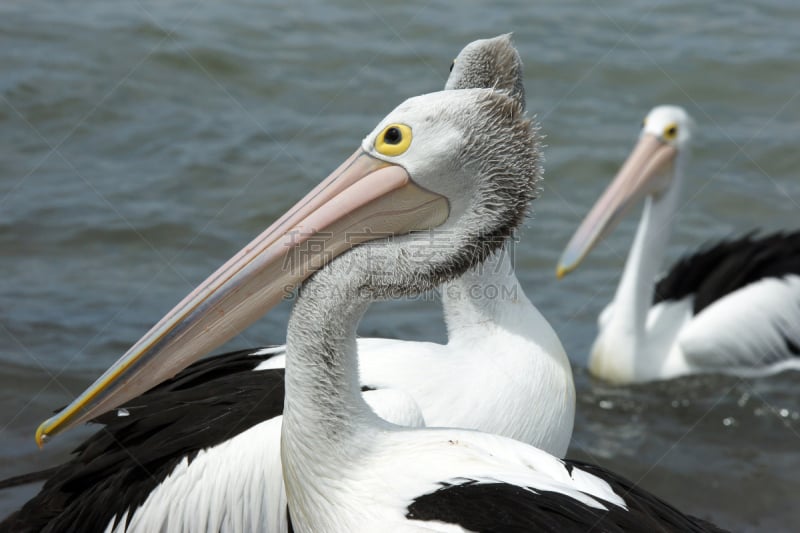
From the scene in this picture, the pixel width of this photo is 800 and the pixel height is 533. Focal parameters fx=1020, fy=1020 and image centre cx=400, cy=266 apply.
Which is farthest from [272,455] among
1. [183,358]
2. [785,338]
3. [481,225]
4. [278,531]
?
[785,338]

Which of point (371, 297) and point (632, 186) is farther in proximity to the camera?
point (632, 186)

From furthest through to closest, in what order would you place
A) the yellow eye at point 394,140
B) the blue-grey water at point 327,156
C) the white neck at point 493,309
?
1. the blue-grey water at point 327,156
2. the white neck at point 493,309
3. the yellow eye at point 394,140

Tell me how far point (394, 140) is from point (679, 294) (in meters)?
4.06

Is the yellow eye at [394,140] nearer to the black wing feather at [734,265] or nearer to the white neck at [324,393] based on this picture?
→ the white neck at [324,393]

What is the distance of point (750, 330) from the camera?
5941mm

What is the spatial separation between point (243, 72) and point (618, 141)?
10.3ft

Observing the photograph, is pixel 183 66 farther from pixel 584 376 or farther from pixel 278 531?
pixel 278 531

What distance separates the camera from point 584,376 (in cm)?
585

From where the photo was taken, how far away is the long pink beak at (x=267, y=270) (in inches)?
103

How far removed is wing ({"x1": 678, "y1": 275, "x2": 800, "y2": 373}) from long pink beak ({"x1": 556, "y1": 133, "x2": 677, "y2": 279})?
78 centimetres

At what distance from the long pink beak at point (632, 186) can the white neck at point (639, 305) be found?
10 cm

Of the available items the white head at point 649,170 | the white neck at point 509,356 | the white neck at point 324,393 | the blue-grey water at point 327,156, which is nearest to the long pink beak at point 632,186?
the white head at point 649,170

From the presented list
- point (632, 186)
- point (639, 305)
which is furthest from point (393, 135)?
point (632, 186)

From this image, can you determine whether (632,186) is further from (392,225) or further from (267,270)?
(267,270)
